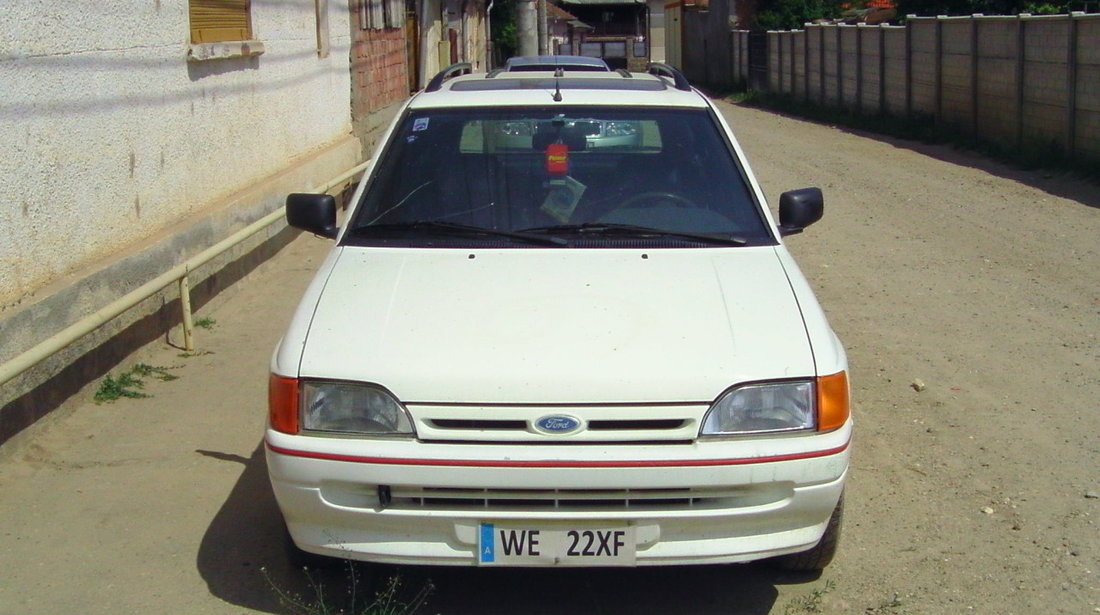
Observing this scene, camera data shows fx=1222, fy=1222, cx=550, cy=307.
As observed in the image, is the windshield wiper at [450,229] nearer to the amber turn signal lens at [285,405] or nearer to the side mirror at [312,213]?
the side mirror at [312,213]

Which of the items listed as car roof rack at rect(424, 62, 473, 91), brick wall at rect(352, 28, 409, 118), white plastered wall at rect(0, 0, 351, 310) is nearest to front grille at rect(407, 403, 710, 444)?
car roof rack at rect(424, 62, 473, 91)

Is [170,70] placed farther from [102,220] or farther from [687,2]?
[687,2]

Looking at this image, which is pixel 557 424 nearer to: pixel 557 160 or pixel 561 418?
A: pixel 561 418

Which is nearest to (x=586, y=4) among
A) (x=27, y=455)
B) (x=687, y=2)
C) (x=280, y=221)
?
(x=687, y=2)

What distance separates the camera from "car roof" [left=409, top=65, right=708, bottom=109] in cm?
508

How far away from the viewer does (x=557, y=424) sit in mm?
3475

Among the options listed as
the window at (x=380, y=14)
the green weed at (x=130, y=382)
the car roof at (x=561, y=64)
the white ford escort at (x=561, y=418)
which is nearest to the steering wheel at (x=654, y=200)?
the white ford escort at (x=561, y=418)

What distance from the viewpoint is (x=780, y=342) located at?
146 inches

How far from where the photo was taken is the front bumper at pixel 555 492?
345 cm

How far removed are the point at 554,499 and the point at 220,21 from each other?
21.3ft

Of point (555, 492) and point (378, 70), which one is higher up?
point (378, 70)

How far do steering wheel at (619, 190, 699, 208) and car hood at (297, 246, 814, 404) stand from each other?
0.38m

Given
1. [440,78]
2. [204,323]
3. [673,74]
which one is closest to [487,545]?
[440,78]

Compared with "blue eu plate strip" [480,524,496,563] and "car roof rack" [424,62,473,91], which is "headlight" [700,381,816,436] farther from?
"car roof rack" [424,62,473,91]
